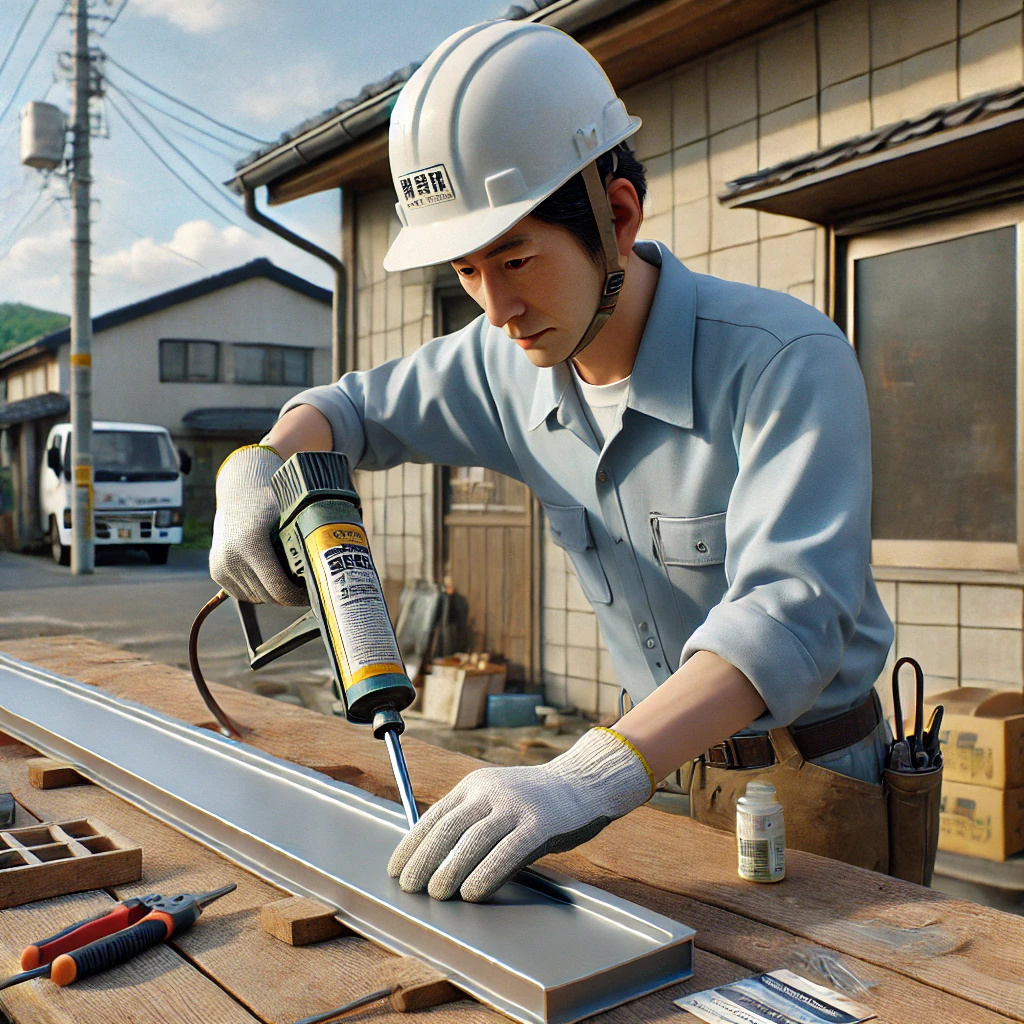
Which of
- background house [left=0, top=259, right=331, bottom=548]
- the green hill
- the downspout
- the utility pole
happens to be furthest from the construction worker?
the green hill

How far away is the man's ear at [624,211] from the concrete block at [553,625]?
4.73 metres

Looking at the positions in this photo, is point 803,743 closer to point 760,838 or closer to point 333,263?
point 760,838

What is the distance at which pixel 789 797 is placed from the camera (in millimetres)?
1687

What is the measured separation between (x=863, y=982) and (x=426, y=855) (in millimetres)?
491

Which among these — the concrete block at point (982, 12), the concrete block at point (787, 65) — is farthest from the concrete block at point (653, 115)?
the concrete block at point (982, 12)

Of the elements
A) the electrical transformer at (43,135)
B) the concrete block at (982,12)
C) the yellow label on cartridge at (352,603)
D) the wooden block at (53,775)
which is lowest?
the wooden block at (53,775)

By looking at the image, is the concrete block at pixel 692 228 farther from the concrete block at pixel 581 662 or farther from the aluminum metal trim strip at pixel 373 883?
the aluminum metal trim strip at pixel 373 883

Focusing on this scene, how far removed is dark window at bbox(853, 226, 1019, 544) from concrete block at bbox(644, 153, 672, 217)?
4.28ft

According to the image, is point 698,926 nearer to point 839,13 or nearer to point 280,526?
point 280,526

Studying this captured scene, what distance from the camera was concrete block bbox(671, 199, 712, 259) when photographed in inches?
201

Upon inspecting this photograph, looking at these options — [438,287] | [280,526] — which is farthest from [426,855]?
[438,287]

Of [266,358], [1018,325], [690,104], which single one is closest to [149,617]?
[690,104]

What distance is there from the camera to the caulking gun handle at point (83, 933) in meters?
1.02

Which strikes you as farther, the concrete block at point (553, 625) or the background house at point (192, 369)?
the background house at point (192, 369)
